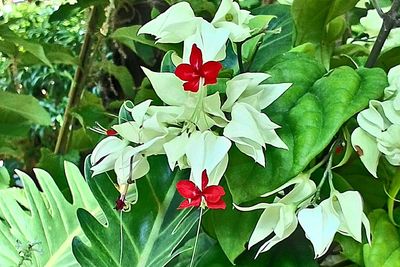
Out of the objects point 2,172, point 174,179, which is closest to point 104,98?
point 2,172

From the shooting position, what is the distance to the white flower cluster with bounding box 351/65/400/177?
1.54 feet

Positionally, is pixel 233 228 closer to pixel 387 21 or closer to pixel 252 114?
pixel 252 114

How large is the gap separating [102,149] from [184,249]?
0.13 meters

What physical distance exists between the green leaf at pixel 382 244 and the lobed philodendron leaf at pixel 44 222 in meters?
0.33

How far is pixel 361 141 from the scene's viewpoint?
0.48 m

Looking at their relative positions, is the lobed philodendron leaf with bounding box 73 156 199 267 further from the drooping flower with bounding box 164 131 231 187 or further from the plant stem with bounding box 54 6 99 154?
the plant stem with bounding box 54 6 99 154

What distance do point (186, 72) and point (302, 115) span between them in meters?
0.10

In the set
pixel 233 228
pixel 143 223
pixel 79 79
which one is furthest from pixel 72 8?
pixel 233 228

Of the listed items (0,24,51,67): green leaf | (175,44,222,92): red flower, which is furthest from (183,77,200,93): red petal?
(0,24,51,67): green leaf

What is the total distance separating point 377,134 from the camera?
0.47 metres

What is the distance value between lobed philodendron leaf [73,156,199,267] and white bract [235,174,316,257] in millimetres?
124

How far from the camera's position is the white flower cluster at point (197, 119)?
1.48 ft

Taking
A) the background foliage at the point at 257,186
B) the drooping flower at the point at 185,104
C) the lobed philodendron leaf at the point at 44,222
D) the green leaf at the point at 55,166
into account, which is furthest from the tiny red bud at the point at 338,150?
the green leaf at the point at 55,166

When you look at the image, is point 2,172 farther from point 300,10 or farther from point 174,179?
point 300,10
